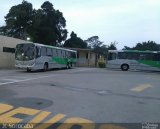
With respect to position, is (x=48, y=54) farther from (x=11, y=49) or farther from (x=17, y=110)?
(x=17, y=110)

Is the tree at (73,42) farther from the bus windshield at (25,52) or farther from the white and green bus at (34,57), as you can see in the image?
the bus windshield at (25,52)

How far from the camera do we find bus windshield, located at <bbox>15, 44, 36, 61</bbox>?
2912cm

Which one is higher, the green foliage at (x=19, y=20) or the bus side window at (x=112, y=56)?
the green foliage at (x=19, y=20)

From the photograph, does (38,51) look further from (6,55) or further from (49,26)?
(49,26)

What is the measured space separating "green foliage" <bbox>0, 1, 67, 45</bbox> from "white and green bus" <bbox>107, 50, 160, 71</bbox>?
2796cm

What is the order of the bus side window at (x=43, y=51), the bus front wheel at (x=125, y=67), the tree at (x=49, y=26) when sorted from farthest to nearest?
the tree at (x=49, y=26)
the bus front wheel at (x=125, y=67)
the bus side window at (x=43, y=51)

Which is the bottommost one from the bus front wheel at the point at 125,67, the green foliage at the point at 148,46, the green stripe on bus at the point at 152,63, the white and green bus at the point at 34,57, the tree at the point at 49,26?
the bus front wheel at the point at 125,67

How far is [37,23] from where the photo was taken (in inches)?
2601

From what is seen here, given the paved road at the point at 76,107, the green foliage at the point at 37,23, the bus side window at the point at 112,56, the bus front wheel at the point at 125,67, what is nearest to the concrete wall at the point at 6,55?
the bus side window at the point at 112,56

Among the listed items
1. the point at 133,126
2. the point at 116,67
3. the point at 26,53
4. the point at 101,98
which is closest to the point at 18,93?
the point at 101,98

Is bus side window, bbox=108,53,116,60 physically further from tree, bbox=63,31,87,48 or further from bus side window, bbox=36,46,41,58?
tree, bbox=63,31,87,48

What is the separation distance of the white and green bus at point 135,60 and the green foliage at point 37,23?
91.7 feet

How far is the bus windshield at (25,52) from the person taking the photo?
1147 inches

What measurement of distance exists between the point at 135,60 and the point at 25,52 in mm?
16653
